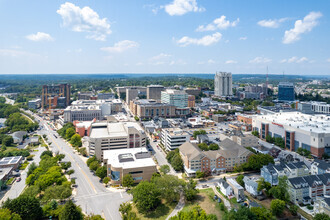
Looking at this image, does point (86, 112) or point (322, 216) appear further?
point (86, 112)

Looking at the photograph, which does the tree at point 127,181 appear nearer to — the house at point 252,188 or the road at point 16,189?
Answer: the road at point 16,189

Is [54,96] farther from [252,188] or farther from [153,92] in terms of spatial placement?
[252,188]

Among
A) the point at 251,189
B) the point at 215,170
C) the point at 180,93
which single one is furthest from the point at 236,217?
the point at 180,93

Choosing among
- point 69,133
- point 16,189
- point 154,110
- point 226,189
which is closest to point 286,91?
point 154,110

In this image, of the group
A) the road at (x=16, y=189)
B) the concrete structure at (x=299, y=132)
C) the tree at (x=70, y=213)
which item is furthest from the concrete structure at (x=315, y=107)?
the road at (x=16, y=189)

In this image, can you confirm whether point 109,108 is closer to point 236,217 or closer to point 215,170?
point 215,170

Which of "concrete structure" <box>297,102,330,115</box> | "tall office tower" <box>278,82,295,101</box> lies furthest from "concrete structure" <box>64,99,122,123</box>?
"tall office tower" <box>278,82,295,101</box>

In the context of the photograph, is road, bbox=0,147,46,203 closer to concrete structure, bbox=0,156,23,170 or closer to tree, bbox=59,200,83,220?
concrete structure, bbox=0,156,23,170
